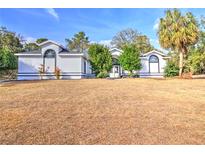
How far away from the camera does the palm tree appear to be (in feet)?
65.4

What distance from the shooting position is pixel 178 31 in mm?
20094

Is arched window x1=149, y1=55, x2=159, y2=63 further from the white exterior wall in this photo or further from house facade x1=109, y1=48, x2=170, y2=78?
the white exterior wall

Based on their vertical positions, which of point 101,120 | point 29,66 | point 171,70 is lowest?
point 101,120

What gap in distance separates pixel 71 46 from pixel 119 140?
36.6m

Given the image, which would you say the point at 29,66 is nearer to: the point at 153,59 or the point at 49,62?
the point at 49,62

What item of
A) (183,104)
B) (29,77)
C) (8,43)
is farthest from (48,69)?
(183,104)

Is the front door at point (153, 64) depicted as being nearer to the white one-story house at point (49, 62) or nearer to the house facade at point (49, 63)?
the white one-story house at point (49, 62)

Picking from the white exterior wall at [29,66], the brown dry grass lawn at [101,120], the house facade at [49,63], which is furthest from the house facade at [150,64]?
the brown dry grass lawn at [101,120]

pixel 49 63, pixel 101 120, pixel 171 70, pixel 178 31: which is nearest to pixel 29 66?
pixel 49 63

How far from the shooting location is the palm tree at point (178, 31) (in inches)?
785

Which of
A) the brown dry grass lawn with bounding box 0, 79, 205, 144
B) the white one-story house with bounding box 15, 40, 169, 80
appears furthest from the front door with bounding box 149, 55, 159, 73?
the brown dry grass lawn with bounding box 0, 79, 205, 144

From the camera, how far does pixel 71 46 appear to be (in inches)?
1603

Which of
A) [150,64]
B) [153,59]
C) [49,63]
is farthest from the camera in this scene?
[153,59]
